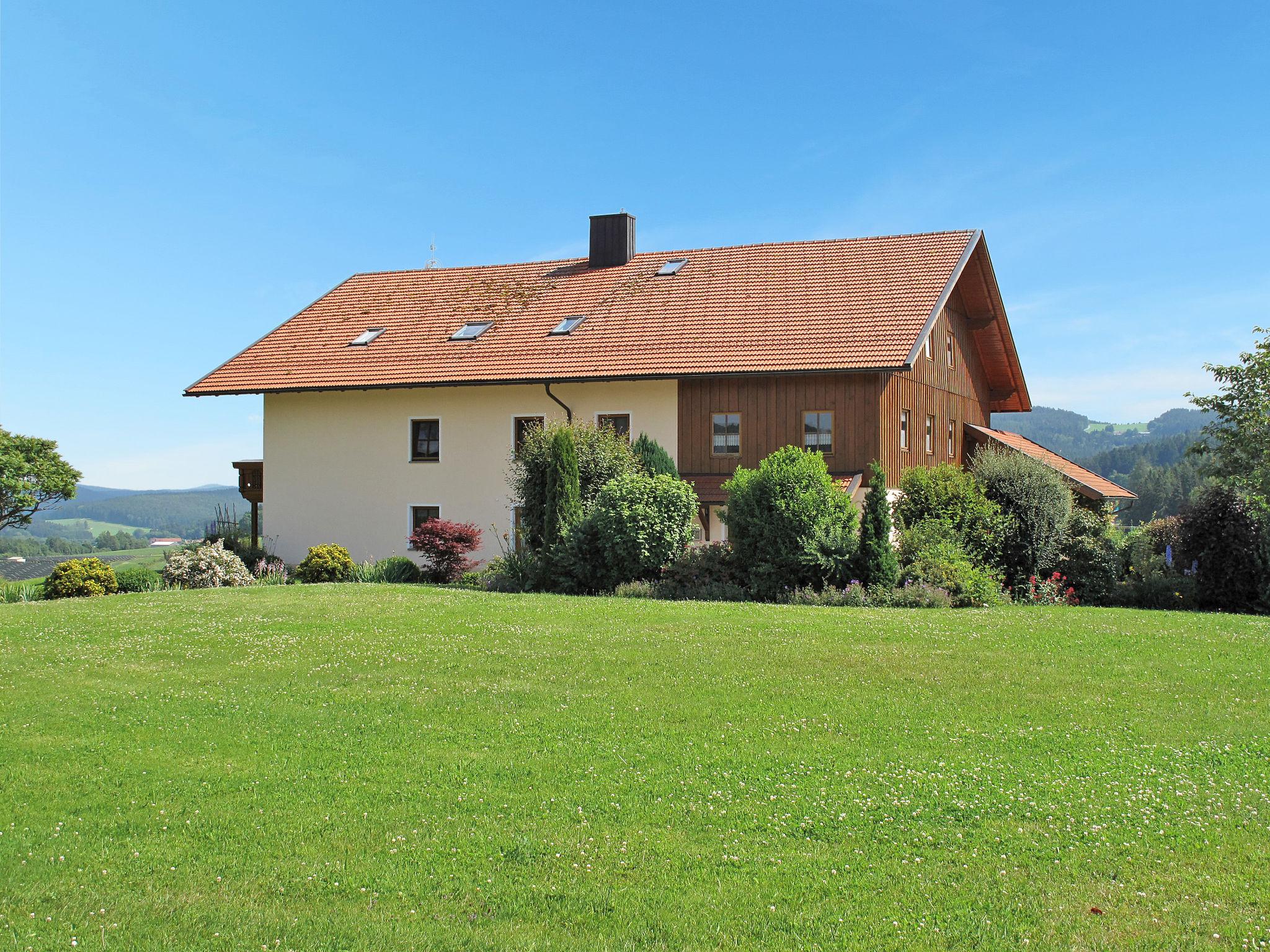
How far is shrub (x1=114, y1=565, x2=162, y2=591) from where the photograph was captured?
872 inches

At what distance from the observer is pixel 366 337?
2959 cm

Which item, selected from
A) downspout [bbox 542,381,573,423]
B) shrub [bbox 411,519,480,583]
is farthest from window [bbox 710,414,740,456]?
shrub [bbox 411,519,480,583]

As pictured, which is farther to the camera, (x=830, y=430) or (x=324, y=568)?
(x=324, y=568)

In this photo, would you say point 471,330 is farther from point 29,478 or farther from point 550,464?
point 29,478

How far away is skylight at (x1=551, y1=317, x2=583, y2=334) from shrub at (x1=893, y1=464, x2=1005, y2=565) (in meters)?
10.1

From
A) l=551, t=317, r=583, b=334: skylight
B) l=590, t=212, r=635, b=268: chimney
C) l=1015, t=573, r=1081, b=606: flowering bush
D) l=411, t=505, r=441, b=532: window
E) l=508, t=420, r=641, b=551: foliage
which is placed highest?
l=590, t=212, r=635, b=268: chimney

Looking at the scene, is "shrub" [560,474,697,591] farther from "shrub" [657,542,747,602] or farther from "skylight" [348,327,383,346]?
"skylight" [348,327,383,346]

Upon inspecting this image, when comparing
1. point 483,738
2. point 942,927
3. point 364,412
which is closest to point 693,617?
point 483,738

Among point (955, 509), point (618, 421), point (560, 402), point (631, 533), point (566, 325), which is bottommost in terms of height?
point (631, 533)

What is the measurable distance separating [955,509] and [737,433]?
603 cm

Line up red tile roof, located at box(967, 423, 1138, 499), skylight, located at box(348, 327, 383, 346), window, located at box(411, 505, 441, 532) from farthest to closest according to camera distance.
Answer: skylight, located at box(348, 327, 383, 346)
red tile roof, located at box(967, 423, 1138, 499)
window, located at box(411, 505, 441, 532)

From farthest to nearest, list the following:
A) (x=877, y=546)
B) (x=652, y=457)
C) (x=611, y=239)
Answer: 1. (x=611, y=239)
2. (x=652, y=457)
3. (x=877, y=546)

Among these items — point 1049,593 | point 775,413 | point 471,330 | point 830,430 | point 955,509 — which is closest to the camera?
point 1049,593

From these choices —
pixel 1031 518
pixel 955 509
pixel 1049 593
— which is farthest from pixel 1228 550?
pixel 955 509
